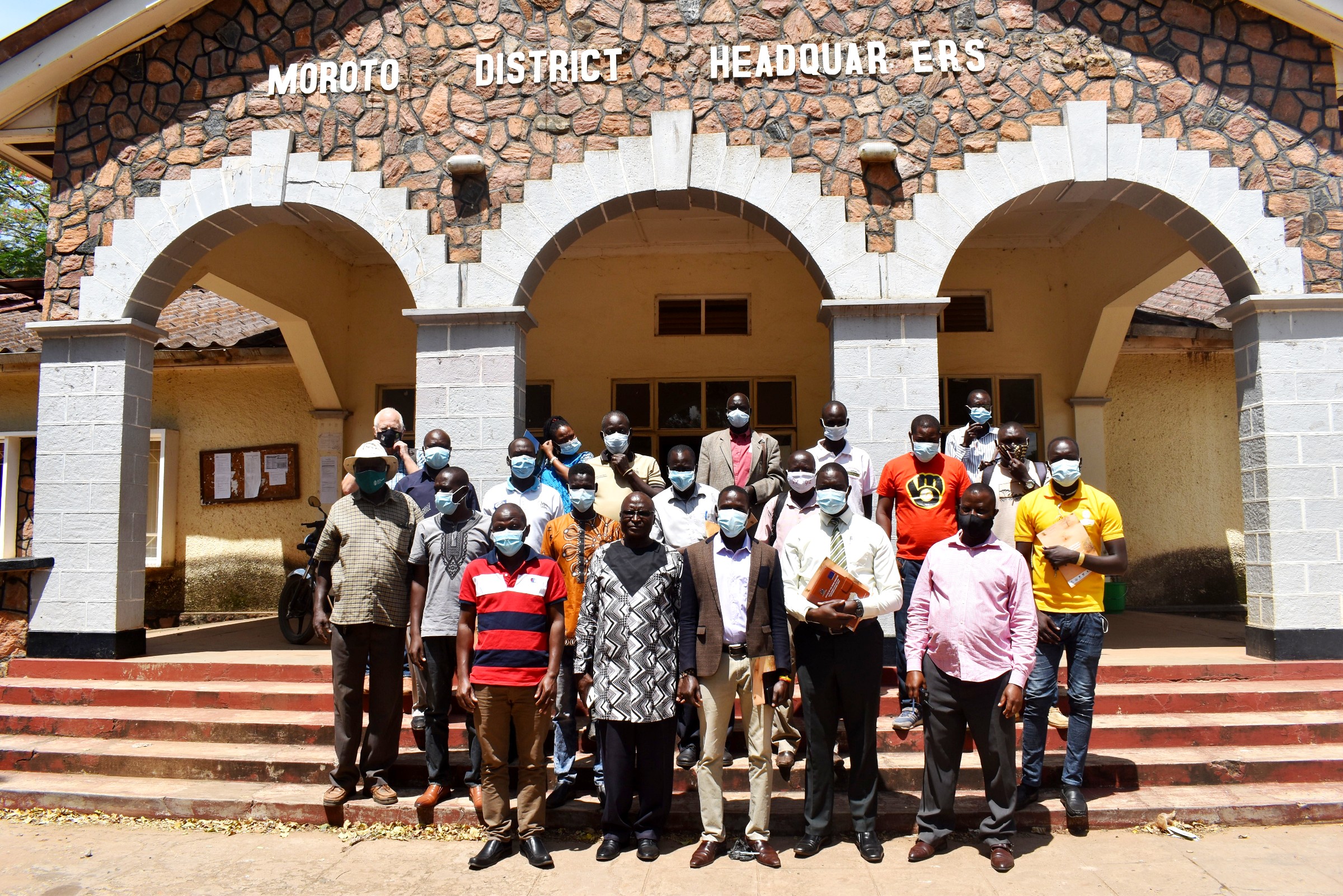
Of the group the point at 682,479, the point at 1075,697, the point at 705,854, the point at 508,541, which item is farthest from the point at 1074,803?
the point at 508,541

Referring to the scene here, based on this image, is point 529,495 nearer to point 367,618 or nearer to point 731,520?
point 367,618

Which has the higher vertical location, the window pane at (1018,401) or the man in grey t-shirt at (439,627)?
the window pane at (1018,401)

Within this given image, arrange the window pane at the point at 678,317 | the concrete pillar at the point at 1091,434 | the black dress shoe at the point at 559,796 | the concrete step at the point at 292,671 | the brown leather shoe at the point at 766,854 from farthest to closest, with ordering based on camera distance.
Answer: the window pane at the point at 678,317 → the concrete pillar at the point at 1091,434 → the concrete step at the point at 292,671 → the black dress shoe at the point at 559,796 → the brown leather shoe at the point at 766,854

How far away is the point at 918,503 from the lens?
5.47 metres

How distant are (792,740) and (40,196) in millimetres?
21979

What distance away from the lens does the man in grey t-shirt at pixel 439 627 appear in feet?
16.1

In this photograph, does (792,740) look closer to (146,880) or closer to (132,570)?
(146,880)

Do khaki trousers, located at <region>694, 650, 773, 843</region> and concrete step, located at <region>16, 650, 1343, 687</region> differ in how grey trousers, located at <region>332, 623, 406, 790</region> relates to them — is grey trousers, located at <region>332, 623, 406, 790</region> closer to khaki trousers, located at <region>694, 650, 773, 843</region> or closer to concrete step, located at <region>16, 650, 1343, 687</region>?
concrete step, located at <region>16, 650, 1343, 687</region>

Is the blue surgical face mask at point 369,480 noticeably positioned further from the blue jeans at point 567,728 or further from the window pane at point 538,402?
the window pane at point 538,402

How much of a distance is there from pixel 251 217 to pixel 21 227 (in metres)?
16.1

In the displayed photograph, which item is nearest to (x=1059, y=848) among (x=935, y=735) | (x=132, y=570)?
(x=935, y=735)

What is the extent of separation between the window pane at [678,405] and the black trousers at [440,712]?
533cm

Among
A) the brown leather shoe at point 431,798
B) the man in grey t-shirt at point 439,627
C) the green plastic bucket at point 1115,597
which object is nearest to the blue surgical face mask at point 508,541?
the man in grey t-shirt at point 439,627

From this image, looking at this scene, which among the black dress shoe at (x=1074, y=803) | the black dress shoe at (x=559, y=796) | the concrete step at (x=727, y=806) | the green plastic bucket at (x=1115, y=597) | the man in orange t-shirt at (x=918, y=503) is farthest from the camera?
the green plastic bucket at (x=1115, y=597)
